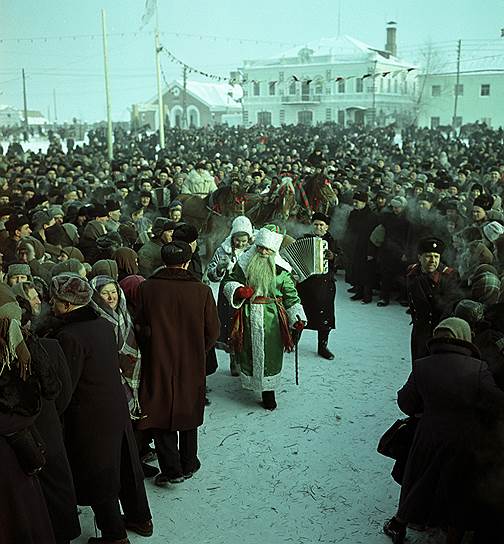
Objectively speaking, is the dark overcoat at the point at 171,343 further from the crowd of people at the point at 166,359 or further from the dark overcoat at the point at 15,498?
the dark overcoat at the point at 15,498

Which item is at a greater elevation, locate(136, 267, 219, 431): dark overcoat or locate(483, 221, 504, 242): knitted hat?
locate(483, 221, 504, 242): knitted hat

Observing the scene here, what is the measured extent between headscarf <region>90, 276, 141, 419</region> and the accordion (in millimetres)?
2341

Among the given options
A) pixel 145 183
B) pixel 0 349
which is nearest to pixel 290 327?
pixel 0 349

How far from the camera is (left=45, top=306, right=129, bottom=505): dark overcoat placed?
3123 millimetres

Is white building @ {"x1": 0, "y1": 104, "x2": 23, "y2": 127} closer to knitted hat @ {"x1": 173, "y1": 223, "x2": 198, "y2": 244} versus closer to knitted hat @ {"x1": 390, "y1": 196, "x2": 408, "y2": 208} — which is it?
knitted hat @ {"x1": 390, "y1": 196, "x2": 408, "y2": 208}

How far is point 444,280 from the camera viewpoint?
488cm

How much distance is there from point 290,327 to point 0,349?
2.84 m

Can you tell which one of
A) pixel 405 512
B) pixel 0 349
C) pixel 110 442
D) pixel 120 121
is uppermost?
pixel 120 121

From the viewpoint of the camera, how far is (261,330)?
5.04m

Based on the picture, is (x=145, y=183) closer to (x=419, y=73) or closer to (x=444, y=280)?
(x=444, y=280)

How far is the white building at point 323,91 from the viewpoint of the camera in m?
27.7

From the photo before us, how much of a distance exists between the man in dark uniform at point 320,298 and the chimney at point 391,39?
1227 cm

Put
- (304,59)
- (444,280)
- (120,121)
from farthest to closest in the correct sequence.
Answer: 1. (120,121)
2. (304,59)
3. (444,280)

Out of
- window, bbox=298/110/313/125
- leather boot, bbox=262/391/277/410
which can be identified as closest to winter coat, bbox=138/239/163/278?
leather boot, bbox=262/391/277/410
